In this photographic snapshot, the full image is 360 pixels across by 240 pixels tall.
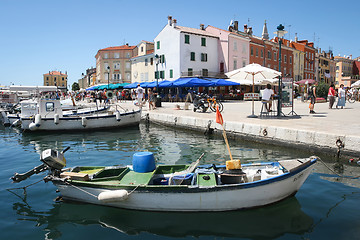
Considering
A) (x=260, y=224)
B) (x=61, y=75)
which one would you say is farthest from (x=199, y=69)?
(x=61, y=75)

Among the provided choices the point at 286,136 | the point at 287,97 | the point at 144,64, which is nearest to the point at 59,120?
the point at 286,136

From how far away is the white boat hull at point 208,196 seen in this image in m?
5.62

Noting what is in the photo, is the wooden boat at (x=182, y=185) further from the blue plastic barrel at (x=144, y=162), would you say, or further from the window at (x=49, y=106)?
the window at (x=49, y=106)

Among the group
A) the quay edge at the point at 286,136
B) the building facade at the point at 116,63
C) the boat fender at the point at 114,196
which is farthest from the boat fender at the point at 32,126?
the building facade at the point at 116,63

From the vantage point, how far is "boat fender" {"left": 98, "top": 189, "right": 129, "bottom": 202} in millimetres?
5597

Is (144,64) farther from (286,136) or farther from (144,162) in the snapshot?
(144,162)

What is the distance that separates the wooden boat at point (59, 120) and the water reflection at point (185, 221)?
11222 millimetres

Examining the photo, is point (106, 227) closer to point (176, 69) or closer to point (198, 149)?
point (198, 149)

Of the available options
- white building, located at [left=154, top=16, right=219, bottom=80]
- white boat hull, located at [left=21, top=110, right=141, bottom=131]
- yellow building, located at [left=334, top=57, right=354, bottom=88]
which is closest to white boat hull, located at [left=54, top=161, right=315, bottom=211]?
white boat hull, located at [left=21, top=110, right=141, bottom=131]

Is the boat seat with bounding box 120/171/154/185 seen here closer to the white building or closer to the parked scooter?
the parked scooter

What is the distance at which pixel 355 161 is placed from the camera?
8727 mm

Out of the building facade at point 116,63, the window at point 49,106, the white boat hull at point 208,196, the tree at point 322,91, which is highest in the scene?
the building facade at point 116,63

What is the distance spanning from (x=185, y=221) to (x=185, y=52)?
37.2m

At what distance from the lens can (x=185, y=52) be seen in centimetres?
4094
